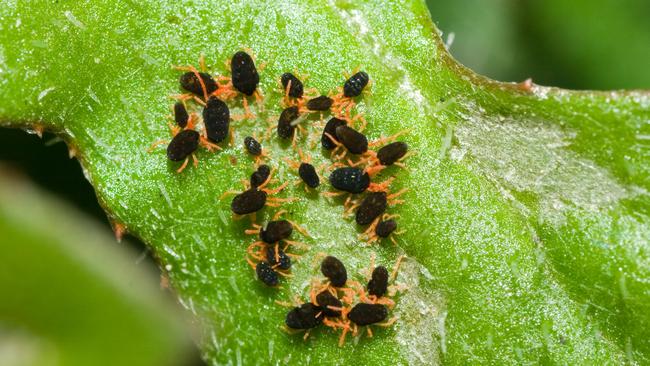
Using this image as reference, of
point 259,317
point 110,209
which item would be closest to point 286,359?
point 259,317

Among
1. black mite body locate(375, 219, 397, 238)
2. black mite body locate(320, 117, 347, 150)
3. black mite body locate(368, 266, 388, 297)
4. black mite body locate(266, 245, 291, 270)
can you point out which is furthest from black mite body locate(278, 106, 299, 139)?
black mite body locate(368, 266, 388, 297)

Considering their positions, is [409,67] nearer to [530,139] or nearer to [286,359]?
[530,139]

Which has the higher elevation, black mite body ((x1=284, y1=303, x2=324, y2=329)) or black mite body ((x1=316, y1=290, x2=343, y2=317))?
black mite body ((x1=316, y1=290, x2=343, y2=317))

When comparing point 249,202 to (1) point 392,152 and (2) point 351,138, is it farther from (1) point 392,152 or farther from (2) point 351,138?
(1) point 392,152

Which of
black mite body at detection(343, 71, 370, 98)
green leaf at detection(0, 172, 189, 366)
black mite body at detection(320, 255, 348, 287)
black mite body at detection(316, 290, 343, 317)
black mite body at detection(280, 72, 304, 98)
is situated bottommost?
green leaf at detection(0, 172, 189, 366)

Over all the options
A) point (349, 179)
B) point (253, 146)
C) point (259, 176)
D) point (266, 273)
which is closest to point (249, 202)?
point (259, 176)

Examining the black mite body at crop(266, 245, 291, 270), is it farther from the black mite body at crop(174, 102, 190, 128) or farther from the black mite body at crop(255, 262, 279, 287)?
the black mite body at crop(174, 102, 190, 128)

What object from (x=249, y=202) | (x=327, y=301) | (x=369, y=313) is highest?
(x=249, y=202)
